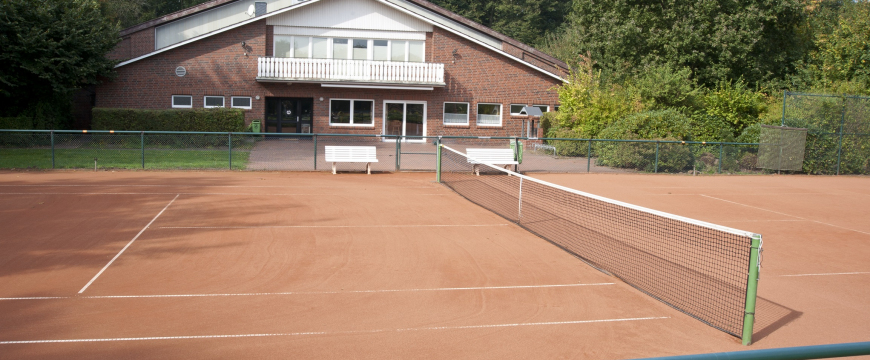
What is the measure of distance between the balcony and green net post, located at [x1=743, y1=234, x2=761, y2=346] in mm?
26688

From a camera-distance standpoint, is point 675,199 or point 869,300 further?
point 675,199

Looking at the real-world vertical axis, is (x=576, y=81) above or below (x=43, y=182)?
above

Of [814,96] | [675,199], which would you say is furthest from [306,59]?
[814,96]

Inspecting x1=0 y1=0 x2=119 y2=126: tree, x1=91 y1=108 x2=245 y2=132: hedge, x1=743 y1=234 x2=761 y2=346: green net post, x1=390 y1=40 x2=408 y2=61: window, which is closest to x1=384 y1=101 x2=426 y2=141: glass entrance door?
x1=390 y1=40 x2=408 y2=61: window

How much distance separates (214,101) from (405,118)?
33.2 ft

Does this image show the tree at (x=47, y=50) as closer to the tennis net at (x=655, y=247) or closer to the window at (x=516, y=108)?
the tennis net at (x=655, y=247)

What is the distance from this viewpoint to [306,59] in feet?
103

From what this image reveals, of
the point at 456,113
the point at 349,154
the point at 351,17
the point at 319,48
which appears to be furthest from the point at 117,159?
the point at 456,113

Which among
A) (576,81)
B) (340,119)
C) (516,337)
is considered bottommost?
(516,337)

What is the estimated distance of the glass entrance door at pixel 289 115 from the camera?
1278 inches

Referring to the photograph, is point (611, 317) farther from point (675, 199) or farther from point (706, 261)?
point (675, 199)

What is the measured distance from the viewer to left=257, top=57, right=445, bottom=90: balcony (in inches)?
1232

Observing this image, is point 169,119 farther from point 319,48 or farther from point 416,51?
point 416,51

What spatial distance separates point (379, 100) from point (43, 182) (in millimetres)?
18278
